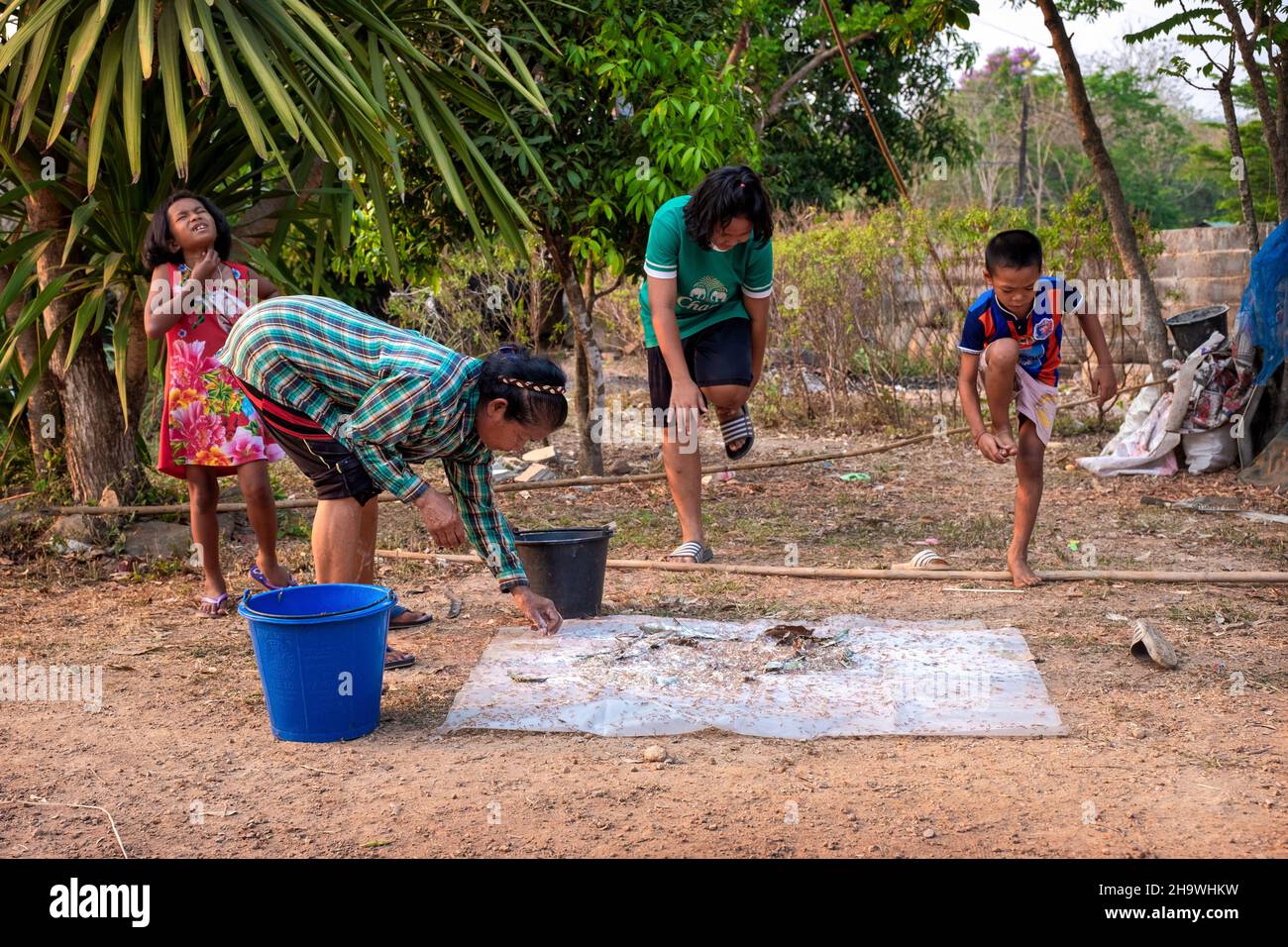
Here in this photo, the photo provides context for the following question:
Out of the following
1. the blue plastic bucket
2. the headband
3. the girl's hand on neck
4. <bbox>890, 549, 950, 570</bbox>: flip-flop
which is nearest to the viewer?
the blue plastic bucket

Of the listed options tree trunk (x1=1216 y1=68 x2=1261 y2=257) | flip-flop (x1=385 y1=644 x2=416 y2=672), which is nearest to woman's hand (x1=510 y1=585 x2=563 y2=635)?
flip-flop (x1=385 y1=644 x2=416 y2=672)

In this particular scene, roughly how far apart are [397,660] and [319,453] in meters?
0.66

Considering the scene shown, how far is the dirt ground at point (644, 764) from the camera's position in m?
2.41

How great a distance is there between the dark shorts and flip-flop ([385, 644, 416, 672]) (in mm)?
476

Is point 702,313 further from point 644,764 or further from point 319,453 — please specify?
point 644,764

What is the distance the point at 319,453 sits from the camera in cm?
336

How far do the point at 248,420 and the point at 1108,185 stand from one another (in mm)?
5017

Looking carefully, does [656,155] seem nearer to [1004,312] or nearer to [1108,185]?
[1004,312]

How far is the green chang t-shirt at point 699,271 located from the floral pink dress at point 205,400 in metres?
Answer: 1.48

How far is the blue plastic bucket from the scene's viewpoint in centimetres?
284

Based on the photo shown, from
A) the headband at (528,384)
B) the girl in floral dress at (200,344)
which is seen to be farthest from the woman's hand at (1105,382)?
the girl in floral dress at (200,344)

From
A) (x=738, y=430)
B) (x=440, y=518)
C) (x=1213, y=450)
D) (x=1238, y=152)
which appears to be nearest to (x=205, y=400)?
(x=440, y=518)

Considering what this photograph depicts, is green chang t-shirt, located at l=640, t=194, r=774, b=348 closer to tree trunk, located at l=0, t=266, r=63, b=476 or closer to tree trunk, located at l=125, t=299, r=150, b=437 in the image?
tree trunk, located at l=125, t=299, r=150, b=437

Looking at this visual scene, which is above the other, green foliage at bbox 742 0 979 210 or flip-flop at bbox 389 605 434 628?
green foliage at bbox 742 0 979 210
